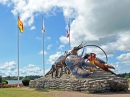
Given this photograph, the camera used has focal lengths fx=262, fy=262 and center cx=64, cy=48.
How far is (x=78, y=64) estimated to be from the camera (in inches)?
926

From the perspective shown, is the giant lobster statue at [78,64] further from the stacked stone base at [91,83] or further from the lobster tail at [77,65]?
the stacked stone base at [91,83]

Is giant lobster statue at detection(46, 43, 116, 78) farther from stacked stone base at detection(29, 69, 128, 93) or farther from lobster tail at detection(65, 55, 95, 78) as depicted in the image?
stacked stone base at detection(29, 69, 128, 93)

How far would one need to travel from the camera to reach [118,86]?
2177 cm

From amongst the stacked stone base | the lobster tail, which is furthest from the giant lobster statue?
the stacked stone base

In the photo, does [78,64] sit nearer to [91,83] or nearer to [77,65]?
[77,65]

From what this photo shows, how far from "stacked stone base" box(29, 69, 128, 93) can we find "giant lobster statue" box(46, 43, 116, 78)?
1.90 ft

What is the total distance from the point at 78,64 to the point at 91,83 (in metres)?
3.50

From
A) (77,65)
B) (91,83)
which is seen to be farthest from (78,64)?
(91,83)

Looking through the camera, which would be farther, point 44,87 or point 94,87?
point 44,87

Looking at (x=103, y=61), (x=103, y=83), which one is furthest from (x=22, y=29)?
(x=103, y=83)

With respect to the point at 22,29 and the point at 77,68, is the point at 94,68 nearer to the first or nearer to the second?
the point at 77,68

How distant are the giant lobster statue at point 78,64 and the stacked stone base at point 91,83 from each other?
22.8 inches

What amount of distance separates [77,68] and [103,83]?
3217 mm

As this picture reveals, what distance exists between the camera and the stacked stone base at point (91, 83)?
20531mm
